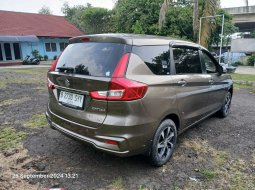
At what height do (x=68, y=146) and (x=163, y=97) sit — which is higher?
(x=163, y=97)

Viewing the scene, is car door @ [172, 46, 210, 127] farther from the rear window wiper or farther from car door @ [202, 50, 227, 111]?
the rear window wiper

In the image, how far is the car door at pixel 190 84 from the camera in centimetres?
363

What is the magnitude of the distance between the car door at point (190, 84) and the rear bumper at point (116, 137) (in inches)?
36.7

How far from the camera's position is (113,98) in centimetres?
275

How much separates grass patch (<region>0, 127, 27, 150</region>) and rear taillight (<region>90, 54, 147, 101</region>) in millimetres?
2120

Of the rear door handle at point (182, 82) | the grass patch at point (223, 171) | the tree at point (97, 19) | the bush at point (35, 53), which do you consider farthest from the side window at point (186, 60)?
the tree at point (97, 19)

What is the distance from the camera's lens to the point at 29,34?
25.4 meters

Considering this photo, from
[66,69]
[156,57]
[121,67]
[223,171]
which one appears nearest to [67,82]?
[66,69]

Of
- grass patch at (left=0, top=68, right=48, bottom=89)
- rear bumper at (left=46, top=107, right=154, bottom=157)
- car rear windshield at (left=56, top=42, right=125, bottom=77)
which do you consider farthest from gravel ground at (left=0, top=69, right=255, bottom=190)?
grass patch at (left=0, top=68, right=48, bottom=89)

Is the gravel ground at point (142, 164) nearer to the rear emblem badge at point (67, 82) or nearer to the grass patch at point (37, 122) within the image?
the grass patch at point (37, 122)

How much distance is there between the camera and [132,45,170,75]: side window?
3066 millimetres

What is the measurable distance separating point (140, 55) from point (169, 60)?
2.12ft

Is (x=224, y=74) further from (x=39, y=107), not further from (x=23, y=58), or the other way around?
(x=23, y=58)

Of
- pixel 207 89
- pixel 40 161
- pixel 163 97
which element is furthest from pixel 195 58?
pixel 40 161
